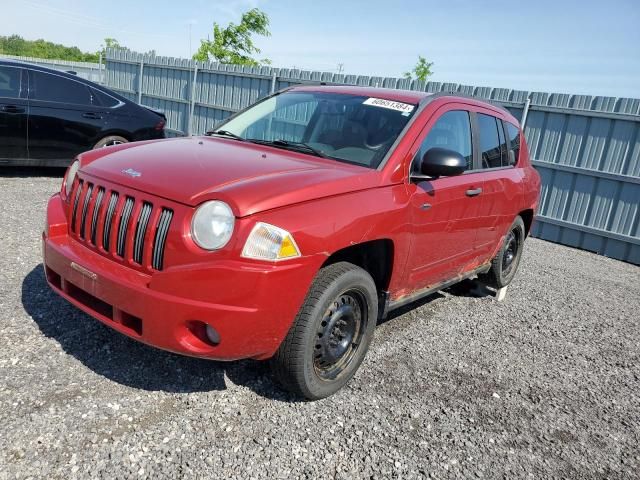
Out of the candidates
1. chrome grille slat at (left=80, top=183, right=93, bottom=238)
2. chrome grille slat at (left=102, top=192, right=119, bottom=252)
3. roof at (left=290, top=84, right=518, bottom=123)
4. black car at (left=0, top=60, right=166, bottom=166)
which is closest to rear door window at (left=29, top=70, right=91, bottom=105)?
black car at (left=0, top=60, right=166, bottom=166)

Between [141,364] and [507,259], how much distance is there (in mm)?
3904

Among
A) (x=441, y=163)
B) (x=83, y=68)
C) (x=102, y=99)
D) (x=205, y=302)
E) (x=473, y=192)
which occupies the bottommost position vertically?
(x=205, y=302)

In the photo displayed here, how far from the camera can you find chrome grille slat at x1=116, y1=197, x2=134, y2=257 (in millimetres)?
2711

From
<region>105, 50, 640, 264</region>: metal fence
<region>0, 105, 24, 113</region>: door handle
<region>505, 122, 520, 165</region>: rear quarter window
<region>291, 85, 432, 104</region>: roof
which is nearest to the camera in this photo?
<region>291, 85, 432, 104</region>: roof

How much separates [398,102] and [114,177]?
198cm

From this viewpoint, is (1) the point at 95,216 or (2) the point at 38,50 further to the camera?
(2) the point at 38,50

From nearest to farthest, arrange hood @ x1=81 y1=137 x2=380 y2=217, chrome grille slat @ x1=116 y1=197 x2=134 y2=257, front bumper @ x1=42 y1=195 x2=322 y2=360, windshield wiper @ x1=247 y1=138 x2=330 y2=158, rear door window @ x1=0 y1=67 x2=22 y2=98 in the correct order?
front bumper @ x1=42 y1=195 x2=322 y2=360, hood @ x1=81 y1=137 x2=380 y2=217, chrome grille slat @ x1=116 y1=197 x2=134 y2=257, windshield wiper @ x1=247 y1=138 x2=330 y2=158, rear door window @ x1=0 y1=67 x2=22 y2=98

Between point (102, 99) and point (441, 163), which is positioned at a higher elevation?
point (441, 163)

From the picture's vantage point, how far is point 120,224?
8.99ft

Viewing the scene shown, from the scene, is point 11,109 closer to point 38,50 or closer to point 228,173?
point 228,173

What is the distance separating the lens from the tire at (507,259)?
5.29 m

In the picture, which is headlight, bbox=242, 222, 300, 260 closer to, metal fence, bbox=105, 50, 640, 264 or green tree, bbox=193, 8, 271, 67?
metal fence, bbox=105, 50, 640, 264

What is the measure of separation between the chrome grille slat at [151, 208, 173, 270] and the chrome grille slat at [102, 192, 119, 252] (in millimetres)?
356

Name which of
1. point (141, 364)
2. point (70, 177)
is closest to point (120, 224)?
point (70, 177)
